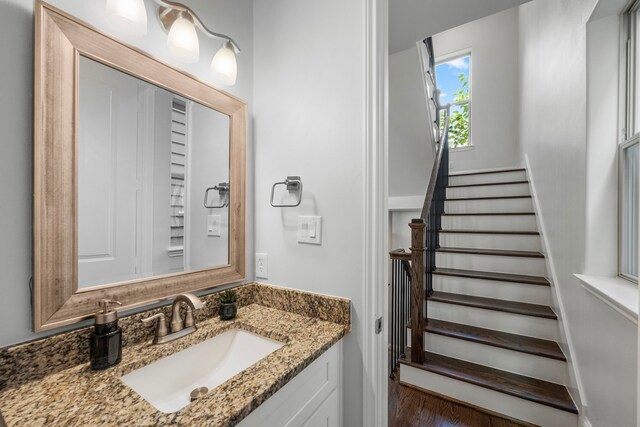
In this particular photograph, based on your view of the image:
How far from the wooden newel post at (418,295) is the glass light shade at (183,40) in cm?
173

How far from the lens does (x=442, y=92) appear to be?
184 inches

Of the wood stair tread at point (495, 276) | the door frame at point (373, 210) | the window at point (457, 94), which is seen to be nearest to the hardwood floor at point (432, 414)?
the door frame at point (373, 210)

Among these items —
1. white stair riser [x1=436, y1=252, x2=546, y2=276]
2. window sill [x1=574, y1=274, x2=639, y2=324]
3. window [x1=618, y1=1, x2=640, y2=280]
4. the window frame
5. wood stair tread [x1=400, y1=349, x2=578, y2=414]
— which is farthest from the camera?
the window frame

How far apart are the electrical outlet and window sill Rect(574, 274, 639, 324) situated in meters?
1.36

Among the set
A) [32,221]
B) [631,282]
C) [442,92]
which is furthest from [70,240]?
[442,92]

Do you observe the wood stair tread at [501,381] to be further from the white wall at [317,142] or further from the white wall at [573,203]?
the white wall at [317,142]

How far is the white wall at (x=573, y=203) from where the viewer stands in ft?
3.60

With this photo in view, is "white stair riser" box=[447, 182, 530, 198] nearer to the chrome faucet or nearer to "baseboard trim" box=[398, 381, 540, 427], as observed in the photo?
"baseboard trim" box=[398, 381, 540, 427]

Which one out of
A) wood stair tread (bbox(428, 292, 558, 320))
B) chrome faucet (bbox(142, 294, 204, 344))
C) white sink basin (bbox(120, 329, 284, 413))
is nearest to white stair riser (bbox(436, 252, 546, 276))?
wood stair tread (bbox(428, 292, 558, 320))

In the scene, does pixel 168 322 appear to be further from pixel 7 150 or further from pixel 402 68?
pixel 402 68

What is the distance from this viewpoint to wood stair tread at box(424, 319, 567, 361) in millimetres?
1833

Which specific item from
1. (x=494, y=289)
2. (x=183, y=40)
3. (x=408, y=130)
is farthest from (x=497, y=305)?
(x=183, y=40)

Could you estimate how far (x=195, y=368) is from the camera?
94 cm

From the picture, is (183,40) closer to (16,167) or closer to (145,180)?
(145,180)
